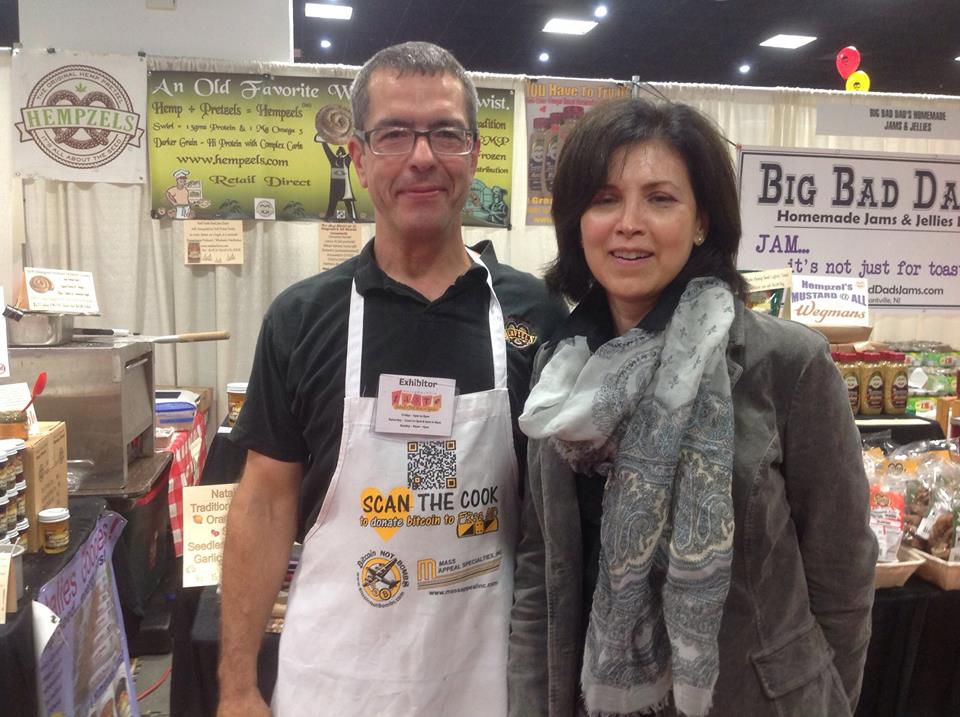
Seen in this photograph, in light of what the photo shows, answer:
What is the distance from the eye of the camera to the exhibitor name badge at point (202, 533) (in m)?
1.78

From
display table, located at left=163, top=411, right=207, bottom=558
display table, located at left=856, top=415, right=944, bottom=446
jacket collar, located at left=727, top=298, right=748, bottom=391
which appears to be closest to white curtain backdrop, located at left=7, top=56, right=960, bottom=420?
display table, located at left=163, top=411, right=207, bottom=558

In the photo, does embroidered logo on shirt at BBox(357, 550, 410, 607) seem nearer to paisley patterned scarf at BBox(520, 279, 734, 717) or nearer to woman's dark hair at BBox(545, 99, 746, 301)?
paisley patterned scarf at BBox(520, 279, 734, 717)

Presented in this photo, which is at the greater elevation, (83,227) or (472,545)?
(83,227)

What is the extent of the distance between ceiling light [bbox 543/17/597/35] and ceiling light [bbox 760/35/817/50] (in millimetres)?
1912

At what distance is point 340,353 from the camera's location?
1.26 m

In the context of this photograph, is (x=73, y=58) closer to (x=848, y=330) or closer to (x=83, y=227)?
(x=83, y=227)

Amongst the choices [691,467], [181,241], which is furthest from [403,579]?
[181,241]

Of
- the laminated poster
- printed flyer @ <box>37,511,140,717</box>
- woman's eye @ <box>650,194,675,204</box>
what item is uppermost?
the laminated poster

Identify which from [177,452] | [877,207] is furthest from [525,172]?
[177,452]

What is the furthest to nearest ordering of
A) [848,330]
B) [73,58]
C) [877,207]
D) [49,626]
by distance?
[73,58] → [877,207] → [848,330] → [49,626]

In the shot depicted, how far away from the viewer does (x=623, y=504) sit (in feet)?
3.40

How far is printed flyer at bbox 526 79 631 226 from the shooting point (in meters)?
3.29

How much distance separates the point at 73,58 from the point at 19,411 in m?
1.96

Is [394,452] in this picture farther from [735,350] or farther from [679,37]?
[679,37]
